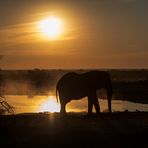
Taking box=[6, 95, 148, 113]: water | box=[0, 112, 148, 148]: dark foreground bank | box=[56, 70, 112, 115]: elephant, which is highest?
box=[56, 70, 112, 115]: elephant

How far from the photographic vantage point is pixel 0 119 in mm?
17516

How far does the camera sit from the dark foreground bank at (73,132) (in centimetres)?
1476

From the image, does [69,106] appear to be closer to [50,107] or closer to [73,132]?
→ [50,107]

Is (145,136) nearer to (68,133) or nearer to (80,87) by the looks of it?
(68,133)

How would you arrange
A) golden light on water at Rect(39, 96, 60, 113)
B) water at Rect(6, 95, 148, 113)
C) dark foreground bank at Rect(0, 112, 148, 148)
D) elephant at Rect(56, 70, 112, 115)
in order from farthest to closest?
water at Rect(6, 95, 148, 113)
golden light on water at Rect(39, 96, 60, 113)
elephant at Rect(56, 70, 112, 115)
dark foreground bank at Rect(0, 112, 148, 148)

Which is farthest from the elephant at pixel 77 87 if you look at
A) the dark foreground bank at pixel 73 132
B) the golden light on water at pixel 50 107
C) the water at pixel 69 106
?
the golden light on water at pixel 50 107

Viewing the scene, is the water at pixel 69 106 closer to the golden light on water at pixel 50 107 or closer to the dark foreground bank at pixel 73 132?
the golden light on water at pixel 50 107

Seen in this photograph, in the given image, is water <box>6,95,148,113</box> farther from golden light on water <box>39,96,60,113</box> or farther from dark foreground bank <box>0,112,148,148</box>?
dark foreground bank <box>0,112,148,148</box>

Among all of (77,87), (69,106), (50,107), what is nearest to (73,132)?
(77,87)

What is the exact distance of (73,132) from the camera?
15828 millimetres

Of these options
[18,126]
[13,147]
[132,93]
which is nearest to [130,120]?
[18,126]

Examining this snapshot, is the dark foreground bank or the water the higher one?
the water

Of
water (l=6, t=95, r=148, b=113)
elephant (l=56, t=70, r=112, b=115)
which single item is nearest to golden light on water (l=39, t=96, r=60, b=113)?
water (l=6, t=95, r=148, b=113)

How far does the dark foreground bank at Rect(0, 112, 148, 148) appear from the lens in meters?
14.8
